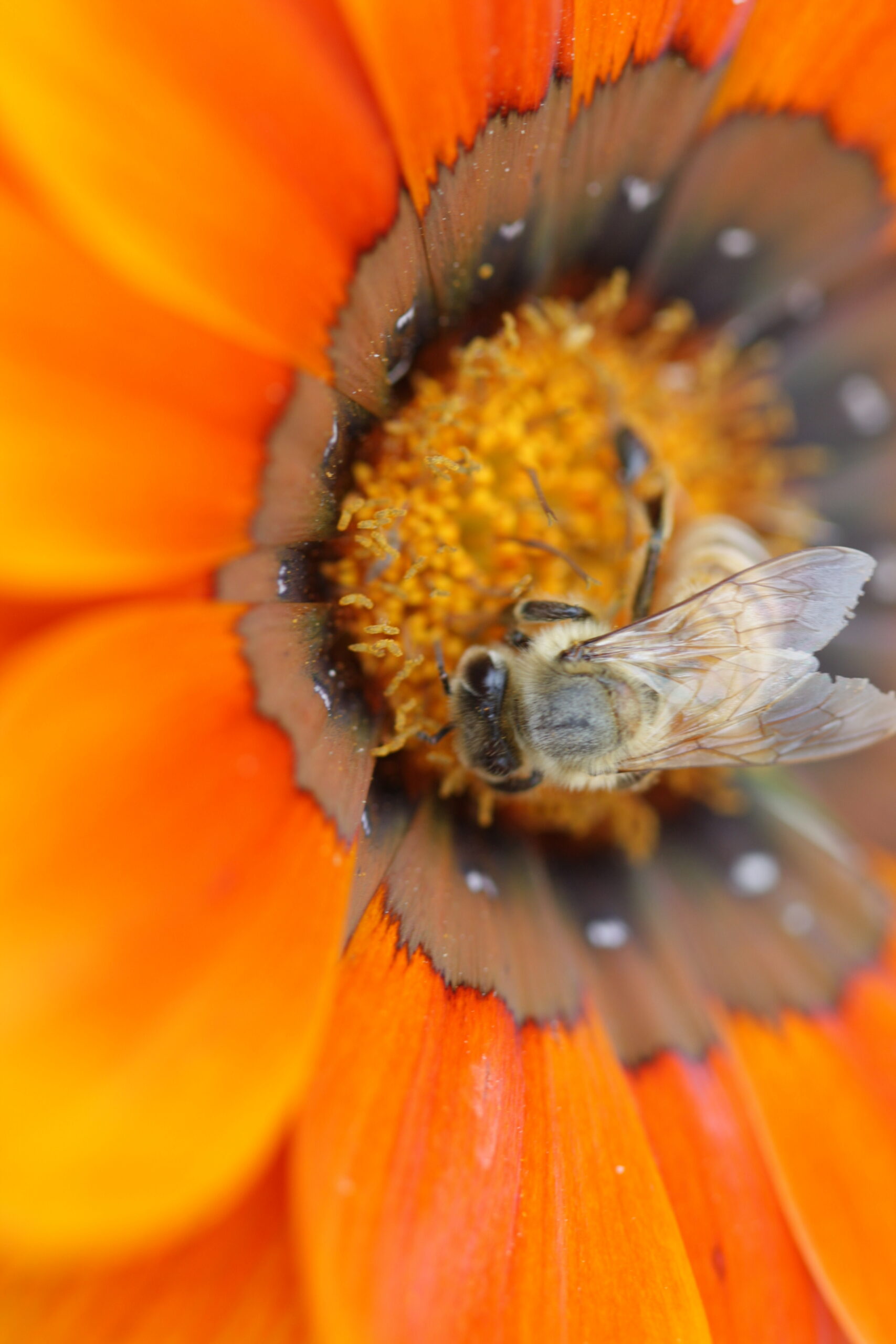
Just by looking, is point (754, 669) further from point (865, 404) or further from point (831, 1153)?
point (865, 404)

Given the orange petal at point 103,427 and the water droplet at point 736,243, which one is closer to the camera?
the orange petal at point 103,427

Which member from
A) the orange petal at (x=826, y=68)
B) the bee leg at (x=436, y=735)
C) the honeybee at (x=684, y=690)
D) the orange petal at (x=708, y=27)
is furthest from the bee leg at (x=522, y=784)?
the orange petal at (x=826, y=68)

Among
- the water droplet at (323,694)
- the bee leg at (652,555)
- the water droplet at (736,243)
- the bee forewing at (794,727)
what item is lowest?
the bee forewing at (794,727)

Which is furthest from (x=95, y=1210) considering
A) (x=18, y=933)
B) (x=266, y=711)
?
(x=266, y=711)

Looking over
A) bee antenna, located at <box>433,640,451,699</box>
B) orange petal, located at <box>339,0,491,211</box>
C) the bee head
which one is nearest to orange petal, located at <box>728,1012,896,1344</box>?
the bee head

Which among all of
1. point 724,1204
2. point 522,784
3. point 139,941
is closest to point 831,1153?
point 724,1204

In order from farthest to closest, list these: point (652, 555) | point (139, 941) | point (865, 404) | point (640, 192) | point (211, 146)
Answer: point (865, 404), point (640, 192), point (652, 555), point (211, 146), point (139, 941)

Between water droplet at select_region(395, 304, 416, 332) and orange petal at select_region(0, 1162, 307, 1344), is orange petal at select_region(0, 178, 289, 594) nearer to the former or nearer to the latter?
water droplet at select_region(395, 304, 416, 332)

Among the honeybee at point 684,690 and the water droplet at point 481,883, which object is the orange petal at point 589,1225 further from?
the honeybee at point 684,690
